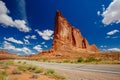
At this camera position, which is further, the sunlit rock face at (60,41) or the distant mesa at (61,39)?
the distant mesa at (61,39)

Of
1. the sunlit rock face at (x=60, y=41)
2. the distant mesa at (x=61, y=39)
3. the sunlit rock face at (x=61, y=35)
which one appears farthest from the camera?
the sunlit rock face at (x=61, y=35)

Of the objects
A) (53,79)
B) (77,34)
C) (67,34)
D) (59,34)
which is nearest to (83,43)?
(77,34)

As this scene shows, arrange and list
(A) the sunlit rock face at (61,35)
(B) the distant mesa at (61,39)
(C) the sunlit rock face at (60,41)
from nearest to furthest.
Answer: (C) the sunlit rock face at (60,41) → (B) the distant mesa at (61,39) → (A) the sunlit rock face at (61,35)

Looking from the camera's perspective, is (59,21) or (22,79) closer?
(22,79)

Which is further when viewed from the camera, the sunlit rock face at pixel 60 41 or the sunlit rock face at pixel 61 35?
the sunlit rock face at pixel 61 35

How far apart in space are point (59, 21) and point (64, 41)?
13.1 m

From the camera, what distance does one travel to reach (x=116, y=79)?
8.62 metres

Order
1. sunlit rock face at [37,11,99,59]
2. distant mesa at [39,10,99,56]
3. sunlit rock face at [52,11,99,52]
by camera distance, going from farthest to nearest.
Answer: sunlit rock face at [52,11,99,52] < distant mesa at [39,10,99,56] < sunlit rock face at [37,11,99,59]

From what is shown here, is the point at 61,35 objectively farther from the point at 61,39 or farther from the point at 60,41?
the point at 60,41

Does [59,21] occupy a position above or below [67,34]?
above

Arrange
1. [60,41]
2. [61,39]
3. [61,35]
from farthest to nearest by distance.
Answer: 1. [61,35]
2. [61,39]
3. [60,41]

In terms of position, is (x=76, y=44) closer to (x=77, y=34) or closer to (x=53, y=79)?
(x=77, y=34)

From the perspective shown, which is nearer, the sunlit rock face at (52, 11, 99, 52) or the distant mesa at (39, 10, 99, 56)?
the distant mesa at (39, 10, 99, 56)

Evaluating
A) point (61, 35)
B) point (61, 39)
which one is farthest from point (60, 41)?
point (61, 35)
